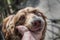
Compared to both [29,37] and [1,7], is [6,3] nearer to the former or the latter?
[1,7]

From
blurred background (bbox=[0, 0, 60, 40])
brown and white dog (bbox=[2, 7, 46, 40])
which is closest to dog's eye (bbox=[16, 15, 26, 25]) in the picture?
brown and white dog (bbox=[2, 7, 46, 40])

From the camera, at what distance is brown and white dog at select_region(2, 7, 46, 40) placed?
106cm

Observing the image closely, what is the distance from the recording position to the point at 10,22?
3.76 ft

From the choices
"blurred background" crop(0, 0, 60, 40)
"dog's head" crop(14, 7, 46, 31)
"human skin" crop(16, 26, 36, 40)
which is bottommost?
"blurred background" crop(0, 0, 60, 40)

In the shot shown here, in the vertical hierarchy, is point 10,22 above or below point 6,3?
above

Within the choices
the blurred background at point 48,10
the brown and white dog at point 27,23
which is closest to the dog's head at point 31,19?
the brown and white dog at point 27,23

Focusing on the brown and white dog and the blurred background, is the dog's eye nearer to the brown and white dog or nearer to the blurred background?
the brown and white dog

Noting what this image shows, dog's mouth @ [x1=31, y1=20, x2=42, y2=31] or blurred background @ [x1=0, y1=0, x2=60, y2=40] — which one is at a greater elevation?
dog's mouth @ [x1=31, y1=20, x2=42, y2=31]

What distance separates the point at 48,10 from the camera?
221cm

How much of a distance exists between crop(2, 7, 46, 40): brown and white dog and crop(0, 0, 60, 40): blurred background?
0.61 meters

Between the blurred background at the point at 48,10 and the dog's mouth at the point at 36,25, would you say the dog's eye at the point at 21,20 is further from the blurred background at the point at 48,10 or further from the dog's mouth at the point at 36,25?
the blurred background at the point at 48,10

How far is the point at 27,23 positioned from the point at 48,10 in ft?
3.85

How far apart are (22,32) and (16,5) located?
1.24 meters

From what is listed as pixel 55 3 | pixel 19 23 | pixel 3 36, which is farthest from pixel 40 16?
pixel 55 3
